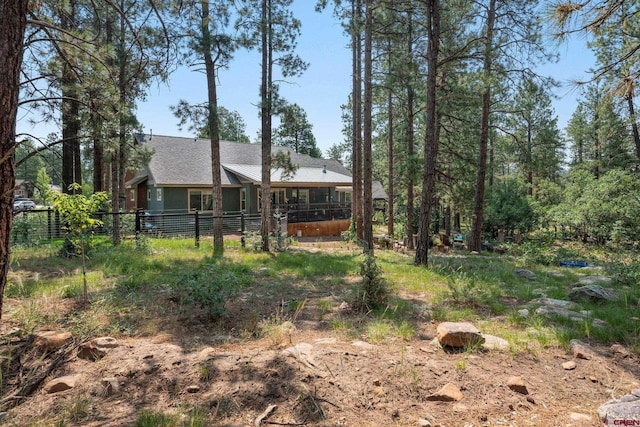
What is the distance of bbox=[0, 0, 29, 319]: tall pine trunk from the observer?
115 inches

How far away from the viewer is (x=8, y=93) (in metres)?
2.96

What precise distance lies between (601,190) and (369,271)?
1722 cm

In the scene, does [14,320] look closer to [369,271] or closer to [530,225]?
[369,271]

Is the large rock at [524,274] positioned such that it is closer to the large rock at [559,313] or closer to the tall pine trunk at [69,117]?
the large rock at [559,313]

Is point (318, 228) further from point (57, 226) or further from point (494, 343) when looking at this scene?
point (494, 343)

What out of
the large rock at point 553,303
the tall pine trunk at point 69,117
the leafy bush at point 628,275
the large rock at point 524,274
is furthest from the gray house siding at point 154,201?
the leafy bush at point 628,275

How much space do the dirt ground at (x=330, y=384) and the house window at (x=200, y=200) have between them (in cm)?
1677

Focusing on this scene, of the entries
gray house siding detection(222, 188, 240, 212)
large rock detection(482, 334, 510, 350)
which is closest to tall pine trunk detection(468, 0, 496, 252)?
large rock detection(482, 334, 510, 350)

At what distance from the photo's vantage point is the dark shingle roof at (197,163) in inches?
742

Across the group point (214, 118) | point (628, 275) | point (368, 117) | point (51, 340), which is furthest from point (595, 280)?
point (214, 118)

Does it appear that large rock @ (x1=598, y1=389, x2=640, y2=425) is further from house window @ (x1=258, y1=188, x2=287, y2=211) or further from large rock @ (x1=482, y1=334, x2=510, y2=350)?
house window @ (x1=258, y1=188, x2=287, y2=211)

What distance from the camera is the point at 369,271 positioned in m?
4.91

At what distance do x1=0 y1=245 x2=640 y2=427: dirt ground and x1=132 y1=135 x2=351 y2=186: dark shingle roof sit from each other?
45.0 ft

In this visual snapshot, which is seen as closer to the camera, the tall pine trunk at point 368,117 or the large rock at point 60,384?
the large rock at point 60,384
